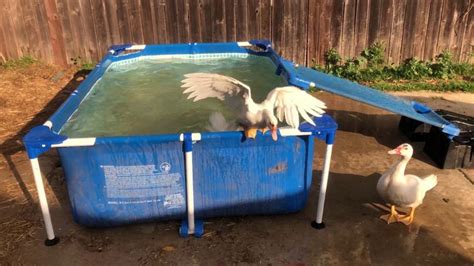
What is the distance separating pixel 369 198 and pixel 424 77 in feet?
13.3

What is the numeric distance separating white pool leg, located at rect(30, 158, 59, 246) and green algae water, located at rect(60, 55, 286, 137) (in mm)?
617

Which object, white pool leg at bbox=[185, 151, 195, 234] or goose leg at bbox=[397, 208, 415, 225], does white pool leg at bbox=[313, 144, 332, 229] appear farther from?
white pool leg at bbox=[185, 151, 195, 234]

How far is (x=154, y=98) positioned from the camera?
5.57 metres

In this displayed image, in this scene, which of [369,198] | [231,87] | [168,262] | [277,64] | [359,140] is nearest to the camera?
[168,262]

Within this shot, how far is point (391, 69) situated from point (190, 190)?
5.11m

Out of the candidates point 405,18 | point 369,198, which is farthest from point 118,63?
point 405,18

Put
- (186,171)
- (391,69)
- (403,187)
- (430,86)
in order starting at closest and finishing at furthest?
1. (186,171)
2. (403,187)
3. (430,86)
4. (391,69)

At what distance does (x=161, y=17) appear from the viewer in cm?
713

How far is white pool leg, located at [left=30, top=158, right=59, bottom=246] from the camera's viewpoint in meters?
3.18

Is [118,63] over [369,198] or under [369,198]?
over

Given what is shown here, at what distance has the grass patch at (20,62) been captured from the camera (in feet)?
24.5

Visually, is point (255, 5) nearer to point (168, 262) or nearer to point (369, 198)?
point (369, 198)

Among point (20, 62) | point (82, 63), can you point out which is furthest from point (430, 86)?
point (20, 62)

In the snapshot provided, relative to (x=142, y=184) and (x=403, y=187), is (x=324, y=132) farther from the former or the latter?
(x=142, y=184)
